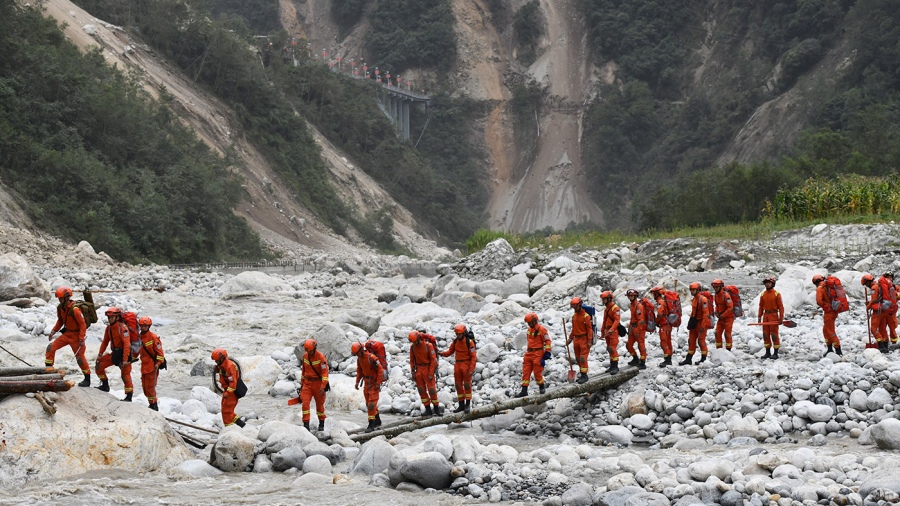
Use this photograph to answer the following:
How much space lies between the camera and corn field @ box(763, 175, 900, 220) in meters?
29.8

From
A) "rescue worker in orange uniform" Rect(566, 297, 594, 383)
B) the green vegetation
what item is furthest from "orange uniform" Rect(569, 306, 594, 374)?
the green vegetation

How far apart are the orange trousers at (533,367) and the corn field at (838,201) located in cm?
1946

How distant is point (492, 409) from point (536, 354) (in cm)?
119

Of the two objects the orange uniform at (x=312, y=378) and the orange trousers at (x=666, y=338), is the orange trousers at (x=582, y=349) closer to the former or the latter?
the orange trousers at (x=666, y=338)

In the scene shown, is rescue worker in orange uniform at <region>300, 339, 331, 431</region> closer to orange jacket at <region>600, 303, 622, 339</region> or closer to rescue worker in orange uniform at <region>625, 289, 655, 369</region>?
orange jacket at <region>600, 303, 622, 339</region>

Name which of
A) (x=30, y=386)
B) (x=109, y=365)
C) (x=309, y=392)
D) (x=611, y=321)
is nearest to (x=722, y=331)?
(x=611, y=321)

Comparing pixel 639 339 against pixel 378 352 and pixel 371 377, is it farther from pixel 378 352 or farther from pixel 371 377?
pixel 371 377

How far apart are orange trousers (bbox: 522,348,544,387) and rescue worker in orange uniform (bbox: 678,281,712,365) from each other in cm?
227

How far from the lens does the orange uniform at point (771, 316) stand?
14211 millimetres

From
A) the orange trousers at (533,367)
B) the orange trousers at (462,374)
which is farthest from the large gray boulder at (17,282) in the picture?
the orange trousers at (533,367)

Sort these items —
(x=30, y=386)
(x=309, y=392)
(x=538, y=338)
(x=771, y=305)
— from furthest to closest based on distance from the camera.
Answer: (x=771, y=305) → (x=538, y=338) → (x=309, y=392) → (x=30, y=386)

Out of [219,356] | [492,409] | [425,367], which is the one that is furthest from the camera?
[425,367]

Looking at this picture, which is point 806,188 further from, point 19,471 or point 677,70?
point 677,70

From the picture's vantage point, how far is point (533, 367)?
44.9 ft
